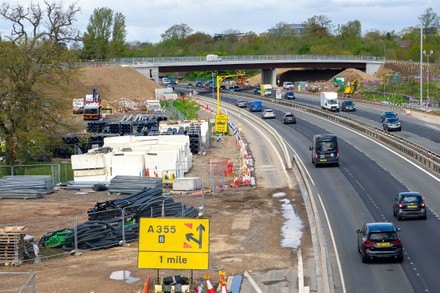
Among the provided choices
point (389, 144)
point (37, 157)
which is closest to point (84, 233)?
point (37, 157)

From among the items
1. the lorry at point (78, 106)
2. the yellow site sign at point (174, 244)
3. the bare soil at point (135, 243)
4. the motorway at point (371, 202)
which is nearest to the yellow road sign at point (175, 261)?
the yellow site sign at point (174, 244)

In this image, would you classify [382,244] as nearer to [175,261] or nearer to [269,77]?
[175,261]

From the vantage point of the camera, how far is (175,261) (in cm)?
2805

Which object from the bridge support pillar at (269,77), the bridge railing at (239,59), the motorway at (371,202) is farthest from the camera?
the bridge support pillar at (269,77)

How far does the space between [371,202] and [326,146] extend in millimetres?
14360

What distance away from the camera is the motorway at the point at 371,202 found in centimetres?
3066

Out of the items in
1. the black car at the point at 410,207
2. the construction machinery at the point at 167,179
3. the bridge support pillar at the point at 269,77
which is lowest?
the construction machinery at the point at 167,179

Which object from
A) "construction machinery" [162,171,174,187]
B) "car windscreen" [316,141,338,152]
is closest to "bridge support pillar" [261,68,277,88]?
"car windscreen" [316,141,338,152]

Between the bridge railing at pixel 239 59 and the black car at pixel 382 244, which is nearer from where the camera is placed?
the black car at pixel 382 244

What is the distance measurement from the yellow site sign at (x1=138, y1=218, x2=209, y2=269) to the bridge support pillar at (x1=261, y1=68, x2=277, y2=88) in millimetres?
146485

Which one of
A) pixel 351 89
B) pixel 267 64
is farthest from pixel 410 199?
pixel 267 64

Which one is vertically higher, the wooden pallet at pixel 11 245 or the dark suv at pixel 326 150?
the dark suv at pixel 326 150

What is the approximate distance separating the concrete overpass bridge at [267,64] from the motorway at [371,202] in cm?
6896

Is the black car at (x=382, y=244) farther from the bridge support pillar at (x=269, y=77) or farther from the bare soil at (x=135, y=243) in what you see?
the bridge support pillar at (x=269, y=77)
